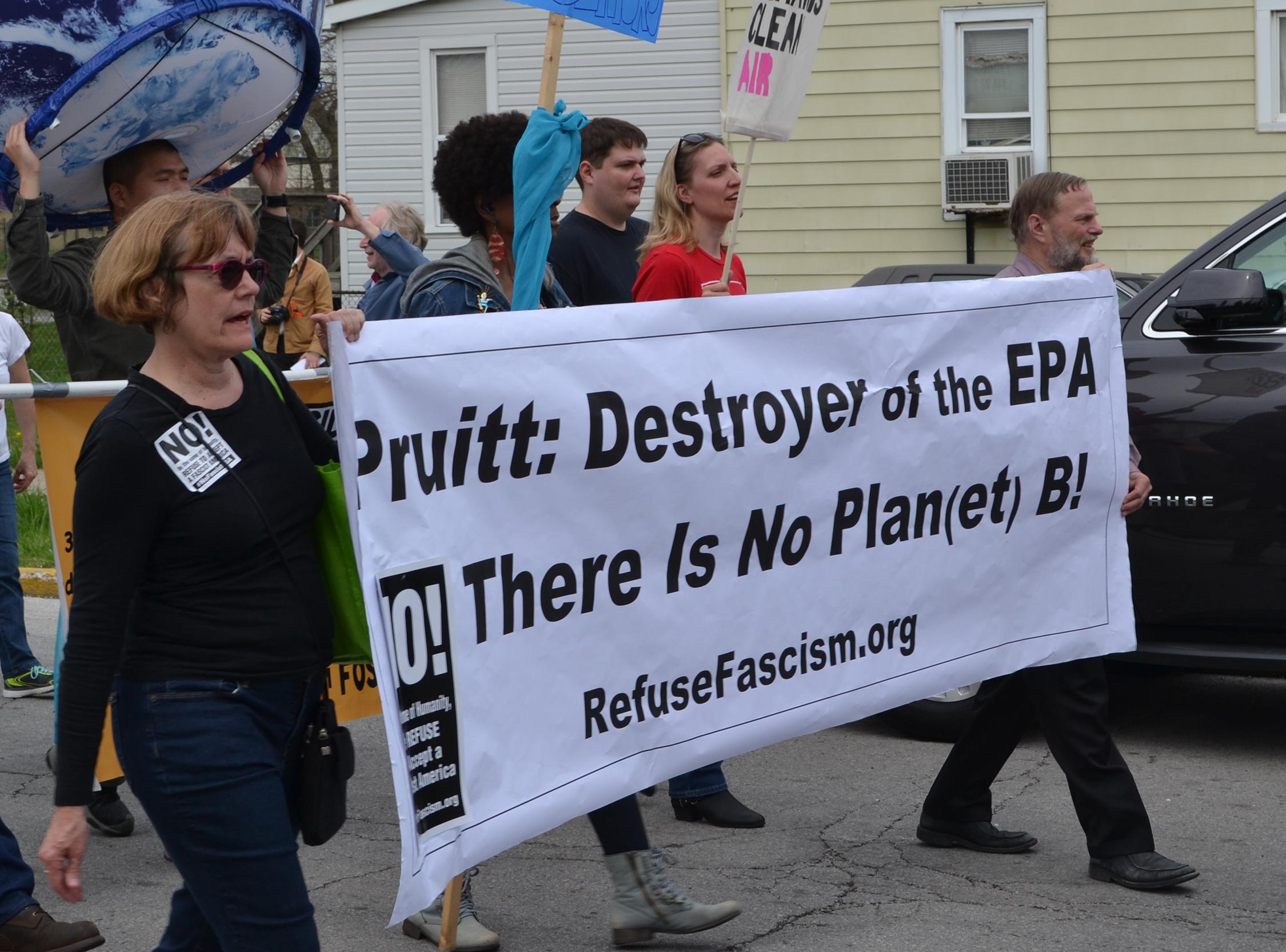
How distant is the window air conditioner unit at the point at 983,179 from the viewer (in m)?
14.8

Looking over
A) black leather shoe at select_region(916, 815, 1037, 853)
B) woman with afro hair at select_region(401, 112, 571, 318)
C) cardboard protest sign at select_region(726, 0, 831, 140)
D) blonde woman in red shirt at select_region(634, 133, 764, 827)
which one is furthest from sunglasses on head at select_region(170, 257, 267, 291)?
black leather shoe at select_region(916, 815, 1037, 853)

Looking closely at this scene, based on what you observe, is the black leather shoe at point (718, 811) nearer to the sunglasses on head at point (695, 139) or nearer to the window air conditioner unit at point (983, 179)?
the sunglasses on head at point (695, 139)

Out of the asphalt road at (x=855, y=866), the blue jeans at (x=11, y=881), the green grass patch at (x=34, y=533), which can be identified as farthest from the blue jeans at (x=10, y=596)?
the blue jeans at (x=11, y=881)

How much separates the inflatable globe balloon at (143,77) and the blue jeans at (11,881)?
165cm

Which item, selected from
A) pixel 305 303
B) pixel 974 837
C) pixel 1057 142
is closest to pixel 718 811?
pixel 974 837

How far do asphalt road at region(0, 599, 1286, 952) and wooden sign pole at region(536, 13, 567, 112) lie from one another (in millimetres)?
2054

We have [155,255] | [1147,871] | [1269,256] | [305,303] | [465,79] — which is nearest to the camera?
[155,255]

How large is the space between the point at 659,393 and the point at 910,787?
95.6 inches

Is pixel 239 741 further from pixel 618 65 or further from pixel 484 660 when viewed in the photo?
pixel 618 65

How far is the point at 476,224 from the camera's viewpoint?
404 centimetres

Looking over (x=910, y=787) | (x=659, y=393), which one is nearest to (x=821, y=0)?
(x=659, y=393)

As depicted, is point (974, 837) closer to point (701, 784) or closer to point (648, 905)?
point (701, 784)

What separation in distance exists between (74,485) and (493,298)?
4.88 feet

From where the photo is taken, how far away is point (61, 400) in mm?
4426
